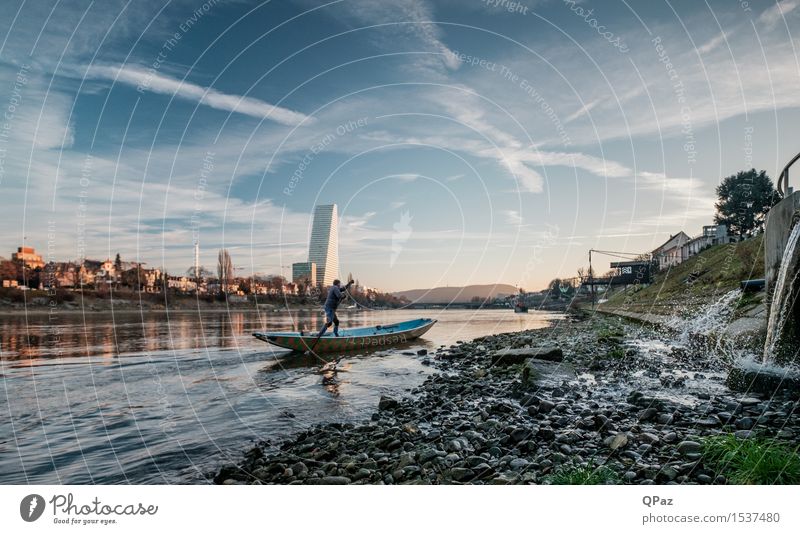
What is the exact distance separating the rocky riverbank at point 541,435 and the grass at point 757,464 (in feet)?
0.17

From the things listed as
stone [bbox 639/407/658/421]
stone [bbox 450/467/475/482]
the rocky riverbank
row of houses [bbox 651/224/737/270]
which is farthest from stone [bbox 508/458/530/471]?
row of houses [bbox 651/224/737/270]

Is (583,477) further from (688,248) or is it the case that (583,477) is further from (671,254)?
(688,248)

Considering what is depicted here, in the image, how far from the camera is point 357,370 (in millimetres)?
13570

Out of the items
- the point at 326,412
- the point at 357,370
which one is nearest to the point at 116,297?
the point at 357,370

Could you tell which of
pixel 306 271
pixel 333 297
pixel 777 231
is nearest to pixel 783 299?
pixel 777 231

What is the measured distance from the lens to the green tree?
3484 centimetres

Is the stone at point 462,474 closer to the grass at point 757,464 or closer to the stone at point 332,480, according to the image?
the stone at point 332,480

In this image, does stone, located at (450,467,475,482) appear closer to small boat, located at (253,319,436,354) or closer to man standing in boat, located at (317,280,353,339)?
man standing in boat, located at (317,280,353,339)

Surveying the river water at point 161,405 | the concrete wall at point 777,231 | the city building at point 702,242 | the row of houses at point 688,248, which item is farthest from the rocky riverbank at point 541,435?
the row of houses at point 688,248

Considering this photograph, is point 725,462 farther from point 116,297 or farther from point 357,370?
point 116,297

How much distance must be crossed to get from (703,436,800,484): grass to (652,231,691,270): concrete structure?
5055cm

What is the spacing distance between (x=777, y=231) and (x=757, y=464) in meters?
7.39
